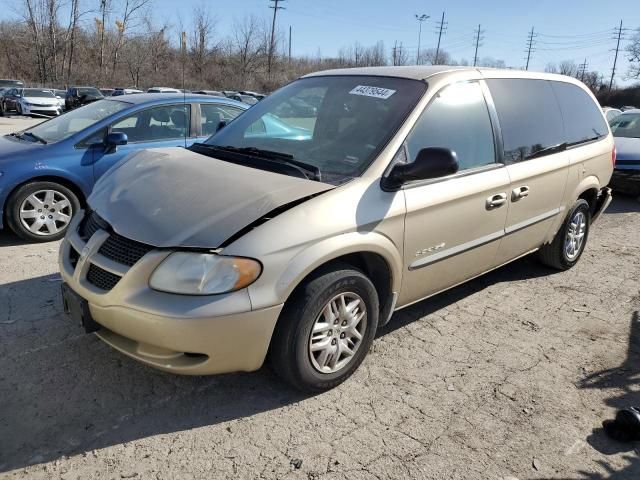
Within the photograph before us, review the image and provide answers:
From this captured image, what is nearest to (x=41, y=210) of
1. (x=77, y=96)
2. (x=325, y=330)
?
(x=325, y=330)

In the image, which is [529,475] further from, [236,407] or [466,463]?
[236,407]

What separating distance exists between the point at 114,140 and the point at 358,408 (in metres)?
4.04

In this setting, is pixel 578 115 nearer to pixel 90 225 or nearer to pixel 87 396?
pixel 90 225

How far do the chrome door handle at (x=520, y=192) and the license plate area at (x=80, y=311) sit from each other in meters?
2.99

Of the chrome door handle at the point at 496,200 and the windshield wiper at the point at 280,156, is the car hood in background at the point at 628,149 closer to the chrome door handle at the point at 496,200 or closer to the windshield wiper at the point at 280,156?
the chrome door handle at the point at 496,200

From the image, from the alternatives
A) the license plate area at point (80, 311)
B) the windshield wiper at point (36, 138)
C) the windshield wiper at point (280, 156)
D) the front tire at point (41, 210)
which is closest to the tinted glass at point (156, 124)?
the windshield wiper at point (36, 138)

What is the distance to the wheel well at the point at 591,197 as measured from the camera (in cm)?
509

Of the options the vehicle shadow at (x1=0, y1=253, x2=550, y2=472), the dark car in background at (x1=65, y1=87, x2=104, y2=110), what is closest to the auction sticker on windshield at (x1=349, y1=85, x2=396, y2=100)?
the vehicle shadow at (x1=0, y1=253, x2=550, y2=472)

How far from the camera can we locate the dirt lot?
7.98ft

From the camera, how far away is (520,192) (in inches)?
153

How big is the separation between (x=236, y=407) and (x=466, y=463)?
124 centimetres

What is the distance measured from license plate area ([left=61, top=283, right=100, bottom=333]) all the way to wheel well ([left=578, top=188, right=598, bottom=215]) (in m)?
4.52

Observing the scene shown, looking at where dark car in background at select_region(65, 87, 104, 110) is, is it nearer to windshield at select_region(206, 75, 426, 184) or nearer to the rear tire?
windshield at select_region(206, 75, 426, 184)

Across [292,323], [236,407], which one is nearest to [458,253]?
[292,323]
